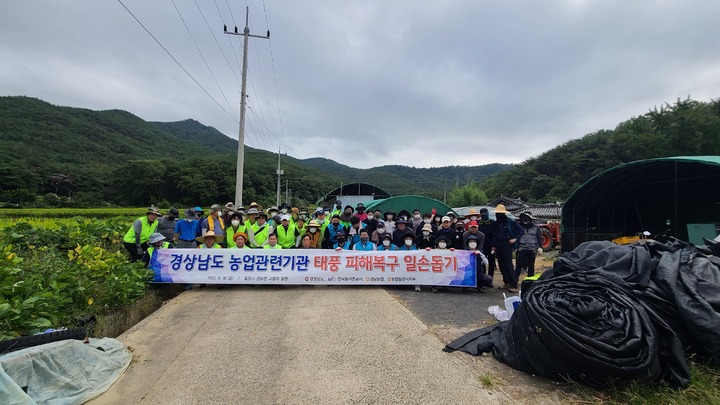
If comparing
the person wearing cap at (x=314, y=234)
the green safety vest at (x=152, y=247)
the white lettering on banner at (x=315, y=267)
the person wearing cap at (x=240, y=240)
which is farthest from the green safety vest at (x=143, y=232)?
the person wearing cap at (x=314, y=234)

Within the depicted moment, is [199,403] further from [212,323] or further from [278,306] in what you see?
[278,306]

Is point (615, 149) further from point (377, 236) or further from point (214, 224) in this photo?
point (214, 224)

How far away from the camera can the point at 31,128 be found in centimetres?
5053

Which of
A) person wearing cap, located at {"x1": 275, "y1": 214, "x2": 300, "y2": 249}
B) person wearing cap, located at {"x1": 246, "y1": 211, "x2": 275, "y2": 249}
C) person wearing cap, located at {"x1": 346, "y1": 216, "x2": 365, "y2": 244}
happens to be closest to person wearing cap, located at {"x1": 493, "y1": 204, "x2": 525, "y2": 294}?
person wearing cap, located at {"x1": 346, "y1": 216, "x2": 365, "y2": 244}

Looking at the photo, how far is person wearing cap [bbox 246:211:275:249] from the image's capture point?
22.0 feet

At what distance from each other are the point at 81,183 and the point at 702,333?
→ 1982 inches

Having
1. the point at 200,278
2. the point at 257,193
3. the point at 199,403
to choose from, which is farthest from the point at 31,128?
the point at 199,403

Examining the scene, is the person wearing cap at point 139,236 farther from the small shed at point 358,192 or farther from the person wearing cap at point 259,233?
the small shed at point 358,192

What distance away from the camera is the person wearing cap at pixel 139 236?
625cm

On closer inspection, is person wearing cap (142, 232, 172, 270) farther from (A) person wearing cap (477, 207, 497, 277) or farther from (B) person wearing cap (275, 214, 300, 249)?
(A) person wearing cap (477, 207, 497, 277)

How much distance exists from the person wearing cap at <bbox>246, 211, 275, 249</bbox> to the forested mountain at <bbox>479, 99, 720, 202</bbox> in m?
34.3

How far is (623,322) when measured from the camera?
252cm

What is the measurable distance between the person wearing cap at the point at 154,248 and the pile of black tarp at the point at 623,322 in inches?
216

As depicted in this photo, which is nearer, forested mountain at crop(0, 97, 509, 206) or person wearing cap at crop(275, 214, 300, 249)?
person wearing cap at crop(275, 214, 300, 249)
